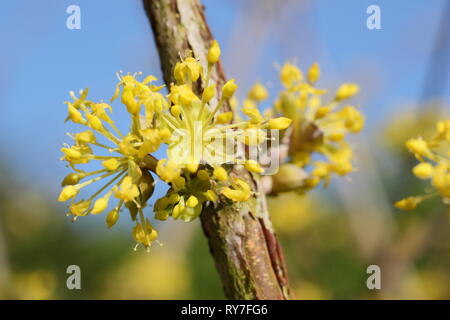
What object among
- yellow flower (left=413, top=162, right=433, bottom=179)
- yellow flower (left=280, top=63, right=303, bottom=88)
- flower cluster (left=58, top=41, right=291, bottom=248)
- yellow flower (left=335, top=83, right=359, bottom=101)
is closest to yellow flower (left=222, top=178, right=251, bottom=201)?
flower cluster (left=58, top=41, right=291, bottom=248)

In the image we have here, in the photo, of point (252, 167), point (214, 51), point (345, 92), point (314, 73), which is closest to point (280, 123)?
point (252, 167)

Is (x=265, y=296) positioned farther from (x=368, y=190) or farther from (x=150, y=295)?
(x=150, y=295)

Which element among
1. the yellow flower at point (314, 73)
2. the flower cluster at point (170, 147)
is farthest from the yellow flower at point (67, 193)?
the yellow flower at point (314, 73)

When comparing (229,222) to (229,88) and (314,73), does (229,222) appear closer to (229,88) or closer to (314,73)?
(229,88)

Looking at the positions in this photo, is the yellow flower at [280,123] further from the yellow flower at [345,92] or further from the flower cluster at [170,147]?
the yellow flower at [345,92]

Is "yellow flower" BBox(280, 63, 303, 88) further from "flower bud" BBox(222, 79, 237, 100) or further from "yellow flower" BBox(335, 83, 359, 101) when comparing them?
"flower bud" BBox(222, 79, 237, 100)

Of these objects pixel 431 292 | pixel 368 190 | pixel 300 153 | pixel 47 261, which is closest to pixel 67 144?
pixel 300 153
